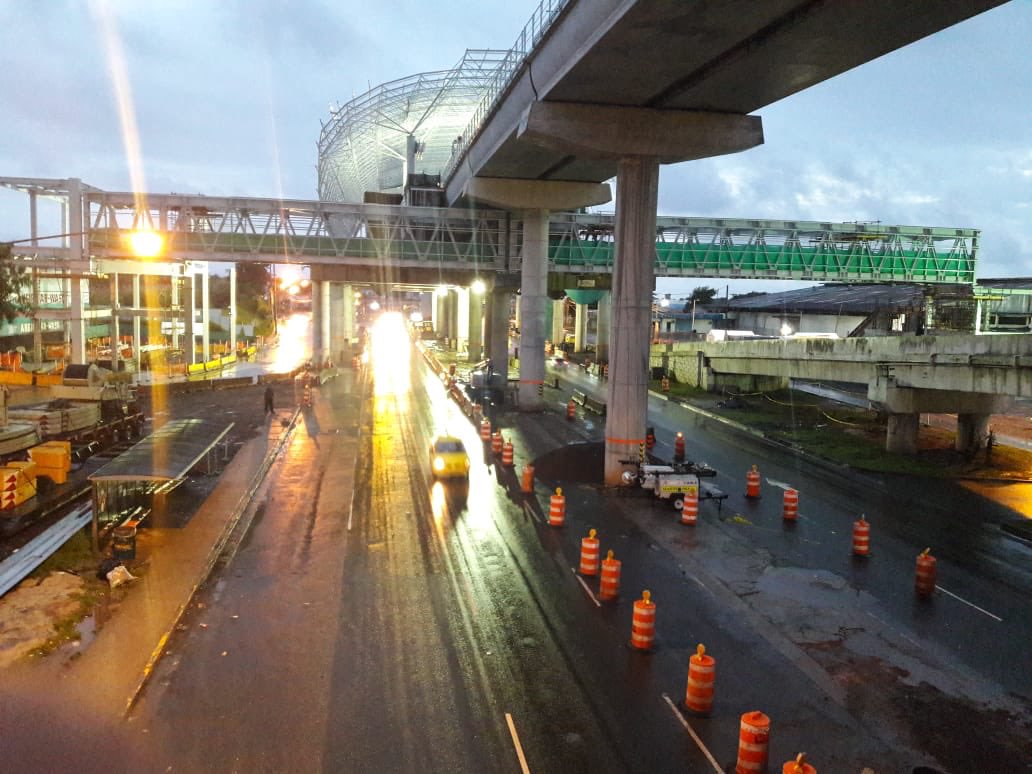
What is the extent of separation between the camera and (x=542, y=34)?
83.5ft

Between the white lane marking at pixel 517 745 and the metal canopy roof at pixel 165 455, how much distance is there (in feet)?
39.3

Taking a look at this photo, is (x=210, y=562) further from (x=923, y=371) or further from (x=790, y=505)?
(x=923, y=371)

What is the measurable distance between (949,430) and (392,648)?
36.7 meters

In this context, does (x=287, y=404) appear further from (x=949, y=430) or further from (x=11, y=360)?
(x=949, y=430)

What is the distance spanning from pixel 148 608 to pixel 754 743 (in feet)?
37.2

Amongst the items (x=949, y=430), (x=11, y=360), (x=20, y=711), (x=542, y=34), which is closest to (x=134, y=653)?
(x=20, y=711)

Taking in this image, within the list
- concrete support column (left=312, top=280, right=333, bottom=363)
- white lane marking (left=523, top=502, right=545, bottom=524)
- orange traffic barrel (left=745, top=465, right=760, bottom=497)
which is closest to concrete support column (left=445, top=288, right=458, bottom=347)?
concrete support column (left=312, top=280, right=333, bottom=363)

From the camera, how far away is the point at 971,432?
107 feet

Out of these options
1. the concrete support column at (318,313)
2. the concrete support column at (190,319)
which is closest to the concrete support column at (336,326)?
the concrete support column at (318,313)

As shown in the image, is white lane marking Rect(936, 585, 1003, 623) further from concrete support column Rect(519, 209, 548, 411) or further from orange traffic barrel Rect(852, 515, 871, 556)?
concrete support column Rect(519, 209, 548, 411)

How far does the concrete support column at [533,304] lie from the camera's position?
4497 centimetres

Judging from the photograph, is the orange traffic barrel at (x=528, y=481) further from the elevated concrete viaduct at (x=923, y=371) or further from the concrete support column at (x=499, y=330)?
the concrete support column at (x=499, y=330)

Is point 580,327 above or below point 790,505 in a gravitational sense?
above

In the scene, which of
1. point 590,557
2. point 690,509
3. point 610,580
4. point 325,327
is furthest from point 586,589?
point 325,327
